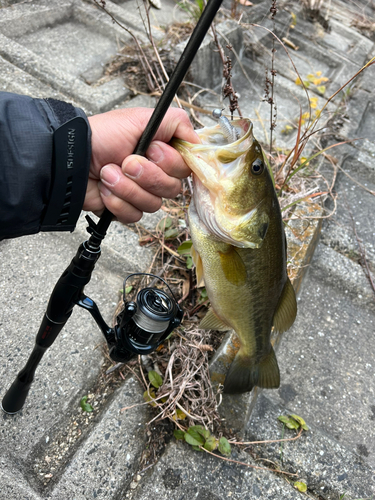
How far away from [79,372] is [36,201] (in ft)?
3.87

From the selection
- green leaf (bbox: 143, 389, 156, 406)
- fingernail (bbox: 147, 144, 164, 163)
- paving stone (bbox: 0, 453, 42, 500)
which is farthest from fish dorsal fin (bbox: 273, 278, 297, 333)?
paving stone (bbox: 0, 453, 42, 500)

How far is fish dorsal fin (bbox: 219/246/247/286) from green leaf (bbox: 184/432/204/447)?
859mm

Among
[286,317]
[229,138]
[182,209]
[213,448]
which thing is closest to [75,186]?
[229,138]

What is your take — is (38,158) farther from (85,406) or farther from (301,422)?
(301,422)

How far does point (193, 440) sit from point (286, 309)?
805 mm

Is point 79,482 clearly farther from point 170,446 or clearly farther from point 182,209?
point 182,209

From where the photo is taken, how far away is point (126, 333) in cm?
154

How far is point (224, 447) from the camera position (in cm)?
194

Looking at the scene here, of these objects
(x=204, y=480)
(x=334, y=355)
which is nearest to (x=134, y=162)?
(x=204, y=480)

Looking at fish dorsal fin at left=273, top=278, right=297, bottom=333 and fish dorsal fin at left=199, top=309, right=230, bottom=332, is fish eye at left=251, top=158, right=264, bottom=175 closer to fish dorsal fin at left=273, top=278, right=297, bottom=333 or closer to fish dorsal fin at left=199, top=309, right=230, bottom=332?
fish dorsal fin at left=273, top=278, right=297, bottom=333

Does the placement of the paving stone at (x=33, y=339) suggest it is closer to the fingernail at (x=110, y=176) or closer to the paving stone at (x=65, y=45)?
the fingernail at (x=110, y=176)

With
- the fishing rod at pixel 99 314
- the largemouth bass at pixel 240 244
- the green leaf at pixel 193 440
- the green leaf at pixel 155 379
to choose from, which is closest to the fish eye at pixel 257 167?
the largemouth bass at pixel 240 244

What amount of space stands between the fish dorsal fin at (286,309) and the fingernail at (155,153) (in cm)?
86

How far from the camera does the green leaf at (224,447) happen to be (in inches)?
76.3
